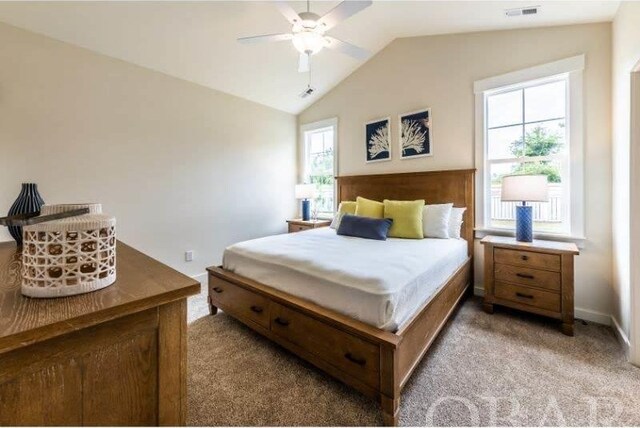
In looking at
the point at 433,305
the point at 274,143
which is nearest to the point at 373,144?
the point at 274,143

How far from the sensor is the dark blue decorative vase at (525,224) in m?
2.59

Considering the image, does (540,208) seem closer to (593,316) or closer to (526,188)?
(526,188)

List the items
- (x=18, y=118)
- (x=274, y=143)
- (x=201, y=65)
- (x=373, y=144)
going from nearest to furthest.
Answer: (x=18, y=118), (x=201, y=65), (x=373, y=144), (x=274, y=143)

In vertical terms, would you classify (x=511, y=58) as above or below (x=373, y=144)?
above

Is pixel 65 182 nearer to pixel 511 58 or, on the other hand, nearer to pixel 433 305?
pixel 433 305

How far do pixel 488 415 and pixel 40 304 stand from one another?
1.96 metres

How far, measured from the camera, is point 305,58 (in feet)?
8.45

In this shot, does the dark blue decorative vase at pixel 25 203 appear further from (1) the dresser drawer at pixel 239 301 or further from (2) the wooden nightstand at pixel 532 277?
(2) the wooden nightstand at pixel 532 277

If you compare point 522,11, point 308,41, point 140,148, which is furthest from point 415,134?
A: point 140,148

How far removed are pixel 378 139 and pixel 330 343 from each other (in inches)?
117

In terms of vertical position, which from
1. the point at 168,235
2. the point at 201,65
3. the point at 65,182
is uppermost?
the point at 201,65

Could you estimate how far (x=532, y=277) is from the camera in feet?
8.00

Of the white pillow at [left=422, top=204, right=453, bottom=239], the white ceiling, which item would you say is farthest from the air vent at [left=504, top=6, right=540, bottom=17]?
the white pillow at [left=422, top=204, right=453, bottom=239]

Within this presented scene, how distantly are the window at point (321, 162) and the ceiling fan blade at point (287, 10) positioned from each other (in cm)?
238
